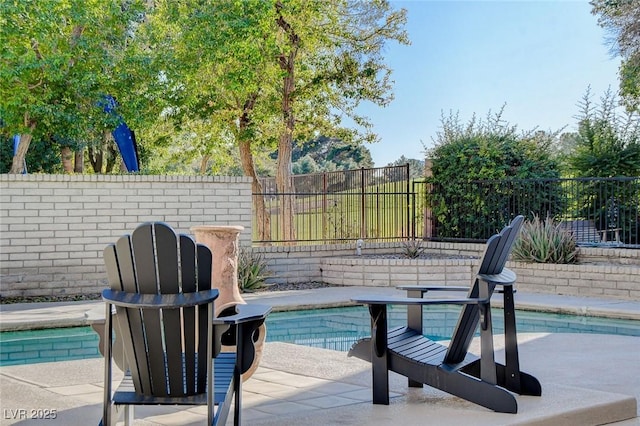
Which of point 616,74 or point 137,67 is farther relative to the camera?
point 616,74

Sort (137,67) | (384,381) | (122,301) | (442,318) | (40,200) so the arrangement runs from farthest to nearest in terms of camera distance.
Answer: (137,67), (40,200), (442,318), (384,381), (122,301)

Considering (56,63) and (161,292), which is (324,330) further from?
(56,63)

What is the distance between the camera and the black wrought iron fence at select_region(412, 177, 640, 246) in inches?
530

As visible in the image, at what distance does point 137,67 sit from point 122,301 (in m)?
11.7

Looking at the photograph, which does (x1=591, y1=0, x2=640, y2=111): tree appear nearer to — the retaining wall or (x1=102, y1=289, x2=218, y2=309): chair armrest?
the retaining wall

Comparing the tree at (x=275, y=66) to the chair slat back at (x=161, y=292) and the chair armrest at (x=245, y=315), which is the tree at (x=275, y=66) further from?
the chair slat back at (x=161, y=292)

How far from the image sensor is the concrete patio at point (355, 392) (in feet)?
13.5

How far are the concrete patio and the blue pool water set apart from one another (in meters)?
1.20

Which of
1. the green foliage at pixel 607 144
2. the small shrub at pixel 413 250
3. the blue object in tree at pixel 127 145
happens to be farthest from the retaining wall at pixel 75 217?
the green foliage at pixel 607 144

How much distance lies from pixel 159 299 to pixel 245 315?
2.23 ft

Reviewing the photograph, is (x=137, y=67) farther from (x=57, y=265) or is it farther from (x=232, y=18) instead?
(x=57, y=265)

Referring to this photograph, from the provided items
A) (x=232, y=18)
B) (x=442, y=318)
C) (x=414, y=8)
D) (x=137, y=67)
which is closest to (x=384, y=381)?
(x=442, y=318)

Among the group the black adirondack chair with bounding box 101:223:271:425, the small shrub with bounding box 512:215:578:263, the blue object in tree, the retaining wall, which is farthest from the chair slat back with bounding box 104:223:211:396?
the blue object in tree

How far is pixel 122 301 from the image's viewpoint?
3275 mm
